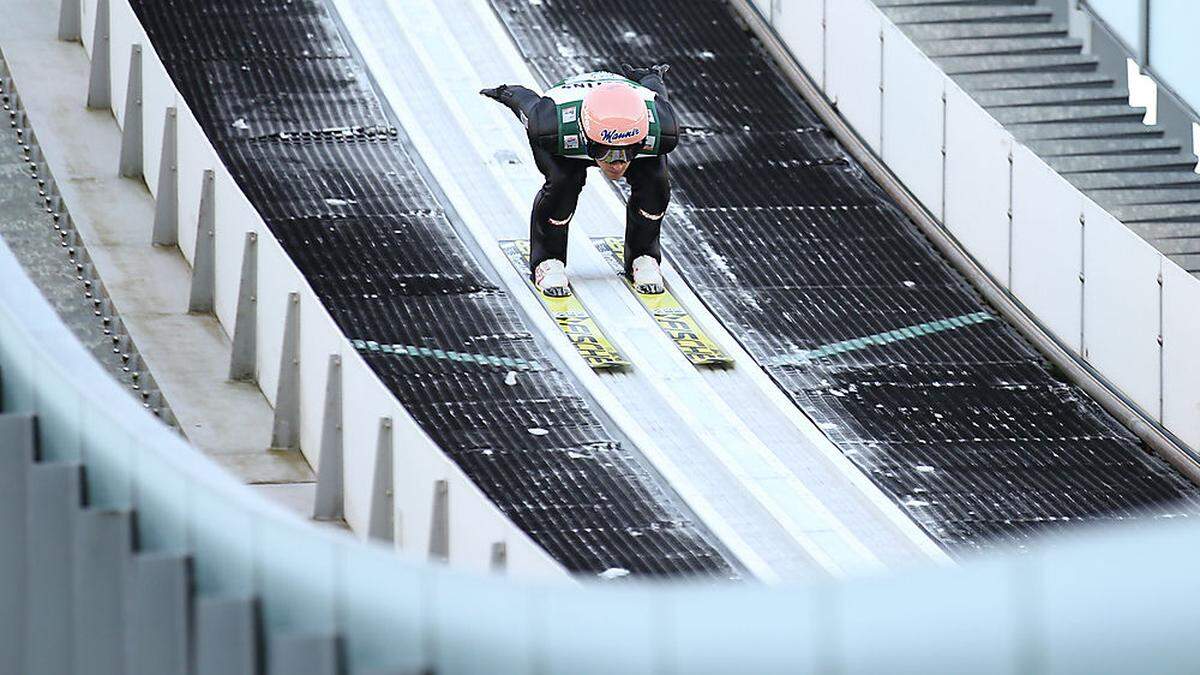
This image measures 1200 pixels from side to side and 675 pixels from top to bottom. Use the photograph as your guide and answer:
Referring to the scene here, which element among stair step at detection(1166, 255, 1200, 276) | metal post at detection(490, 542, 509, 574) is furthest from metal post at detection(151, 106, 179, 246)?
metal post at detection(490, 542, 509, 574)

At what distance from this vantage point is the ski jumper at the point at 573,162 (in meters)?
15.6

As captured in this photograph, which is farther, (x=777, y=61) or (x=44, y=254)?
(x=777, y=61)

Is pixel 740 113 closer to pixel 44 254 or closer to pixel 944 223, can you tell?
pixel 944 223

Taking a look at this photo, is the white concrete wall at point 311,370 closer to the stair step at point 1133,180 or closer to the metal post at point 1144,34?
the stair step at point 1133,180

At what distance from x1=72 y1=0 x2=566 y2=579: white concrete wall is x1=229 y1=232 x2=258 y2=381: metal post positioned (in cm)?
11

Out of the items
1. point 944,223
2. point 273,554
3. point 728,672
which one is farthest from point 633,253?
point 728,672

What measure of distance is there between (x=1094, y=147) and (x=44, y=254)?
765 cm

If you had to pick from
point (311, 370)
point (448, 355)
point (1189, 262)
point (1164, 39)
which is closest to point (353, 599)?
point (311, 370)

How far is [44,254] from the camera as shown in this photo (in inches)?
700

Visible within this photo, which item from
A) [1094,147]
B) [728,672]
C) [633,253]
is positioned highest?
[1094,147]

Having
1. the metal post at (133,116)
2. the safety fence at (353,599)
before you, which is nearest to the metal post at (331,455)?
the safety fence at (353,599)

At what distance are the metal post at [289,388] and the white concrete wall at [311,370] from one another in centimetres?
8

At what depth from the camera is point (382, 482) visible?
1284cm

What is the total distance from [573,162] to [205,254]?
8.37 feet
